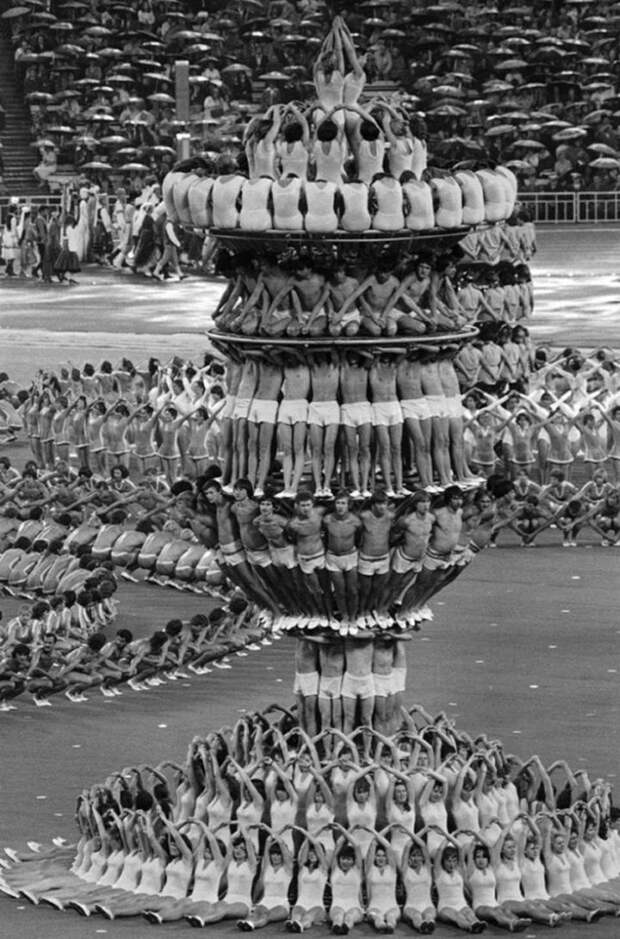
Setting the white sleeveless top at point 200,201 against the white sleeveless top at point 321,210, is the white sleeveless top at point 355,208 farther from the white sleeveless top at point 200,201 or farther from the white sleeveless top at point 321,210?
the white sleeveless top at point 200,201

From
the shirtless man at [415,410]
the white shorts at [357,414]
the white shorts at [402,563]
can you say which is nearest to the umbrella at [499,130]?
the shirtless man at [415,410]

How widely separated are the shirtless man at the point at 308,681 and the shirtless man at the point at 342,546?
0.61 metres

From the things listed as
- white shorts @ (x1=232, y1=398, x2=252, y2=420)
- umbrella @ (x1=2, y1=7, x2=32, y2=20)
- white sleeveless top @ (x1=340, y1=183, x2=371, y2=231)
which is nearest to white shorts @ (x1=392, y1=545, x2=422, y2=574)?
white shorts @ (x1=232, y1=398, x2=252, y2=420)

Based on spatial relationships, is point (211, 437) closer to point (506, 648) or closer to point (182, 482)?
point (506, 648)

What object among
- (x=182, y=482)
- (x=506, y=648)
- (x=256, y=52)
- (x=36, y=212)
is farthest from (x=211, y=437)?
(x=256, y=52)

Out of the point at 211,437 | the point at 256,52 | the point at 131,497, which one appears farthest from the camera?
the point at 256,52

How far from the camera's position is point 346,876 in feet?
58.9

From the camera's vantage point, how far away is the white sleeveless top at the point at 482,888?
705 inches

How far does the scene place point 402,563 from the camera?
18.9 m

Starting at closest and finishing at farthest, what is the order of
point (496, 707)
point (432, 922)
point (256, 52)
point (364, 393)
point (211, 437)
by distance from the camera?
point (432, 922) < point (364, 393) < point (496, 707) < point (211, 437) < point (256, 52)

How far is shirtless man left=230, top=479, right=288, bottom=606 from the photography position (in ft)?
62.0

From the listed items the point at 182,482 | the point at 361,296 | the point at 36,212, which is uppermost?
the point at 361,296

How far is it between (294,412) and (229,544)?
3.35 ft

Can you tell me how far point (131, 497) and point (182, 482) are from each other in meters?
13.6
